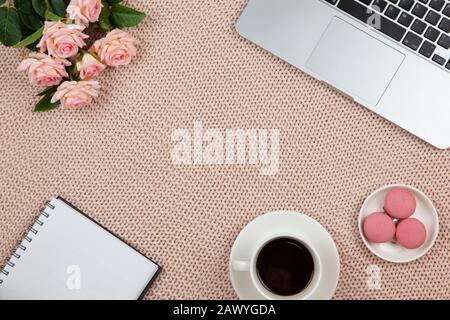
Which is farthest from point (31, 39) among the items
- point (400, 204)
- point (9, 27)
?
point (400, 204)

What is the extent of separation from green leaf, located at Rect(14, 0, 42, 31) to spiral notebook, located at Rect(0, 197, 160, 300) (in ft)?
0.76

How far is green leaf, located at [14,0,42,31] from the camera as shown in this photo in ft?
2.44

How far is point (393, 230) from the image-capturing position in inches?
28.5

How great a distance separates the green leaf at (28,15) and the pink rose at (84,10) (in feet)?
0.17

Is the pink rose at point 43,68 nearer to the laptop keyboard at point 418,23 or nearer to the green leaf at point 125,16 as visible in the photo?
the green leaf at point 125,16

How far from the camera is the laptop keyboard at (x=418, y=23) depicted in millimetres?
716

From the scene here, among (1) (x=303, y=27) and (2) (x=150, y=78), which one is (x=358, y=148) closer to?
(1) (x=303, y=27)

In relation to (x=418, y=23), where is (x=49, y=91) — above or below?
below

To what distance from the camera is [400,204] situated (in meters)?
0.72

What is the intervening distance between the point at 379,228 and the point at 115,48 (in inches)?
16.0

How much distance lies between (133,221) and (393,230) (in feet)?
1.12

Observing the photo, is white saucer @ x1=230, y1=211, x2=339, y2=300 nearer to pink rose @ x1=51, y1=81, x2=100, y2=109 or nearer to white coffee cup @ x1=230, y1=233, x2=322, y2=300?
white coffee cup @ x1=230, y1=233, x2=322, y2=300

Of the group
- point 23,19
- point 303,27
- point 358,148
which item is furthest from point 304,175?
point 23,19

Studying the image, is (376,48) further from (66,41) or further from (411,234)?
(66,41)
